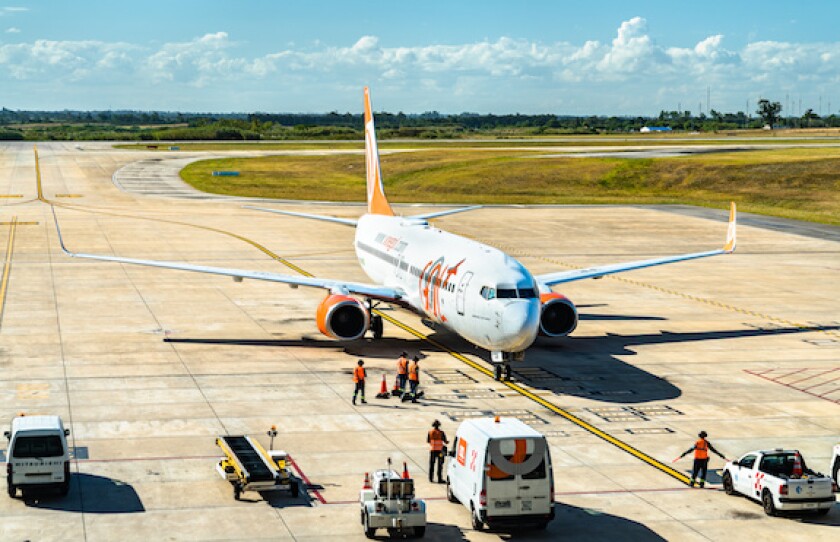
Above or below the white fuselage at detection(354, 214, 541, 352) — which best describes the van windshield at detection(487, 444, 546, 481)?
below

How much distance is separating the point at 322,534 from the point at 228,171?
445ft

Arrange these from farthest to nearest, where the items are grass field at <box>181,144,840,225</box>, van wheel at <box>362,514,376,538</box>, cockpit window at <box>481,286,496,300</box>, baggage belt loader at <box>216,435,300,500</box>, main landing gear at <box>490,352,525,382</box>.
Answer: grass field at <box>181,144,840,225</box>, main landing gear at <box>490,352,525,382</box>, cockpit window at <box>481,286,496,300</box>, baggage belt loader at <box>216,435,300,500</box>, van wheel at <box>362,514,376,538</box>

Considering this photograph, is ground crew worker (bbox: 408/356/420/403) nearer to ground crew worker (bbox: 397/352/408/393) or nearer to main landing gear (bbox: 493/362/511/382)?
ground crew worker (bbox: 397/352/408/393)

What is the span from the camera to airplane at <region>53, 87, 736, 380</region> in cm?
3878

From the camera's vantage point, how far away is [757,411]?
1475 inches

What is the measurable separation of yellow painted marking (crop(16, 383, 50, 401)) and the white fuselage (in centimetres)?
1514

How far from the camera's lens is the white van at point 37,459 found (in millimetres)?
27031

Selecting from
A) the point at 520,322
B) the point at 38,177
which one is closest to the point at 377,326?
the point at 520,322

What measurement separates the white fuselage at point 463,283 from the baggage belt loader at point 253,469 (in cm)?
1131

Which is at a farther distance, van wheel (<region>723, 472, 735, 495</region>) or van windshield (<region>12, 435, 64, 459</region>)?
van wheel (<region>723, 472, 735, 495</region>)

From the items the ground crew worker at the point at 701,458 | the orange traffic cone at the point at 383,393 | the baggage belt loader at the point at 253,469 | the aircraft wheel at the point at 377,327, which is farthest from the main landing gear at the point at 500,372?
the baggage belt loader at the point at 253,469

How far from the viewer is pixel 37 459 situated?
27.1m

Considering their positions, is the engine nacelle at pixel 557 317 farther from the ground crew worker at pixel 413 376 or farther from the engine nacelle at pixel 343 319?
the ground crew worker at pixel 413 376

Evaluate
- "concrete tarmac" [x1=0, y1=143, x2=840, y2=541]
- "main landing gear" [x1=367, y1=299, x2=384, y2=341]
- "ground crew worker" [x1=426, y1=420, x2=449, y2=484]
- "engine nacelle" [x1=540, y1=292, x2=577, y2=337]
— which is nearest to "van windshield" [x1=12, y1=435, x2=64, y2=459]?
"concrete tarmac" [x1=0, y1=143, x2=840, y2=541]
